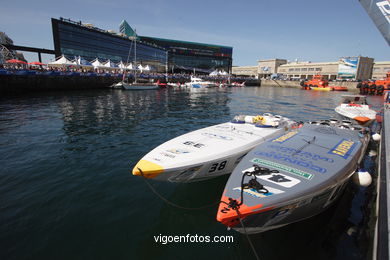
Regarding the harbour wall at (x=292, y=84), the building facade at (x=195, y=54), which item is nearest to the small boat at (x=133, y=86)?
the harbour wall at (x=292, y=84)

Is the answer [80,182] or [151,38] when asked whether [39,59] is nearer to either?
[151,38]

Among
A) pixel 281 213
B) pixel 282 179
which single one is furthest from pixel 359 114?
pixel 281 213

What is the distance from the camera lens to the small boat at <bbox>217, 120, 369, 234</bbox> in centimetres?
449

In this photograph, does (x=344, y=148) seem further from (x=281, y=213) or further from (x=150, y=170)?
(x=150, y=170)

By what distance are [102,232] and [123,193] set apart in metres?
1.91

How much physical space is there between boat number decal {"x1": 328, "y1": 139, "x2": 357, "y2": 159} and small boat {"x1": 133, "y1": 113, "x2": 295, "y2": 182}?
9.30 feet

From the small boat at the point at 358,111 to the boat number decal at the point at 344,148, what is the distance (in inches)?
485

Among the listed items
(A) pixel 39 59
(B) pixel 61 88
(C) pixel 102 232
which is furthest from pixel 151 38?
(C) pixel 102 232

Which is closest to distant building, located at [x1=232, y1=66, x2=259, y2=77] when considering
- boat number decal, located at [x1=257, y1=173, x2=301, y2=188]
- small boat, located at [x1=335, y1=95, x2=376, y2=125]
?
small boat, located at [x1=335, y1=95, x2=376, y2=125]

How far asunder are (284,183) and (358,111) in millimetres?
19974

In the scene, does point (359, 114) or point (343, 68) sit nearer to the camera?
point (359, 114)

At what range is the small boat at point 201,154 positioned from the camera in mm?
6566

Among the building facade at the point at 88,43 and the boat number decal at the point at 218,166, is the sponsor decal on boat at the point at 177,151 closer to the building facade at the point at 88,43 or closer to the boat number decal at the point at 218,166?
the boat number decal at the point at 218,166

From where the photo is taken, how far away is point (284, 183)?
5.04 m
